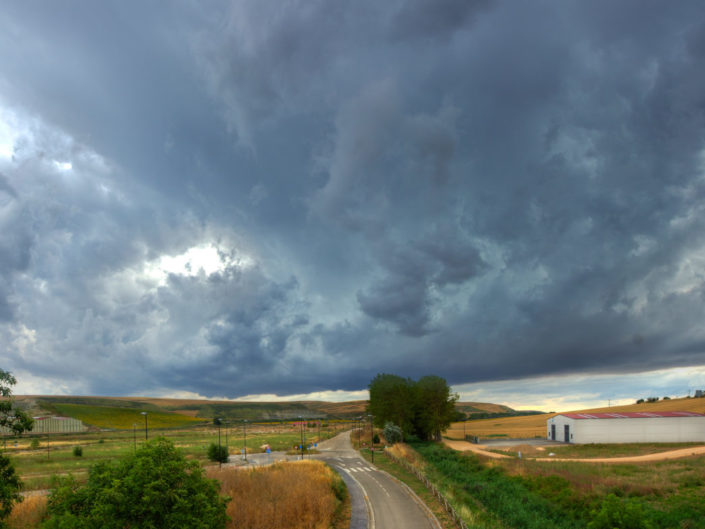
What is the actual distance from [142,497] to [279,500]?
55.2 feet

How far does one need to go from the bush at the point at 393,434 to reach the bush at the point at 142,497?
78.0 m

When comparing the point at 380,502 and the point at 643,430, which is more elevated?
the point at 380,502

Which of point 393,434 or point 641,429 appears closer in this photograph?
point 641,429

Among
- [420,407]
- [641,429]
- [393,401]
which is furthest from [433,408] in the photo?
[641,429]

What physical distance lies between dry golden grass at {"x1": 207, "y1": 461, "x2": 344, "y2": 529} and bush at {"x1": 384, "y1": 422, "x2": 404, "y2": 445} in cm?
5302

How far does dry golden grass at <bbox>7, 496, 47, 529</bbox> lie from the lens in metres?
28.4

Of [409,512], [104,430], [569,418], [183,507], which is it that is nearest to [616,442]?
[569,418]

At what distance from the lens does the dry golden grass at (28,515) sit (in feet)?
93.2

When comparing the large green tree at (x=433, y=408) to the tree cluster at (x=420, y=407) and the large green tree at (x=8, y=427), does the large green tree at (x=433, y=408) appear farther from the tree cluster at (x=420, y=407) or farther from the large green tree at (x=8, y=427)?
the large green tree at (x=8, y=427)

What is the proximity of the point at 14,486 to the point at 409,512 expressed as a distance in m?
26.7

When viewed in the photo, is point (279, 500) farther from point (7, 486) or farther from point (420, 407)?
point (420, 407)

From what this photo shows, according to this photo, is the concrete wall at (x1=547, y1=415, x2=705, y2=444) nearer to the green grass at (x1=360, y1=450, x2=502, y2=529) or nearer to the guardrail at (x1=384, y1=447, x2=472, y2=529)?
the guardrail at (x1=384, y1=447, x2=472, y2=529)

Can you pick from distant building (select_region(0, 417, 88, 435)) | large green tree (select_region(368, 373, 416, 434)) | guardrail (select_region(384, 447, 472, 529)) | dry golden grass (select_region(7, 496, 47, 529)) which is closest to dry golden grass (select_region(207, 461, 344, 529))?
guardrail (select_region(384, 447, 472, 529))

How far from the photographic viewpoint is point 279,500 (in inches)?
1302
